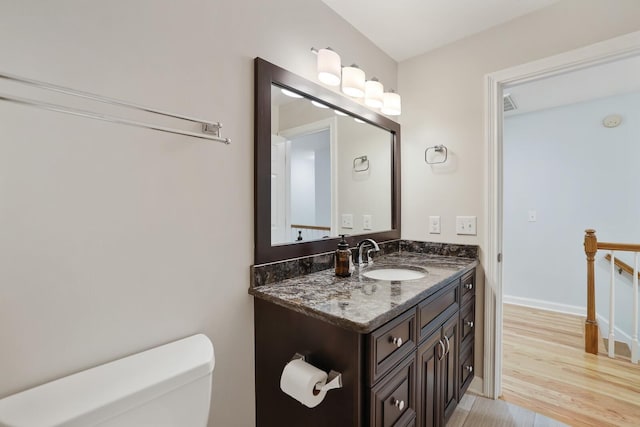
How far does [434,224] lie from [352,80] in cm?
114

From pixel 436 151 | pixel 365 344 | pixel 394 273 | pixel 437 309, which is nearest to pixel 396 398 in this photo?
pixel 365 344

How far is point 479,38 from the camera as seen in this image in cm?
184

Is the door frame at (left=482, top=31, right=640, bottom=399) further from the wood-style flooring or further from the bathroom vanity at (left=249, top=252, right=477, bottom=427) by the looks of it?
the bathroom vanity at (left=249, top=252, right=477, bottom=427)

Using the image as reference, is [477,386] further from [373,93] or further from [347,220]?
[373,93]

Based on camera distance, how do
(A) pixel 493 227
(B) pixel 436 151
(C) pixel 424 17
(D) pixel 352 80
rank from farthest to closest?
(B) pixel 436 151 → (A) pixel 493 227 → (C) pixel 424 17 → (D) pixel 352 80

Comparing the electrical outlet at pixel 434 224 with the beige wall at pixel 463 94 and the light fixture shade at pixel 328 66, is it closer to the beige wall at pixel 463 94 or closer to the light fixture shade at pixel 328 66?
the beige wall at pixel 463 94

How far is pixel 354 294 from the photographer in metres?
1.12

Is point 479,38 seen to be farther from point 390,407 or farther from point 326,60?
point 390,407

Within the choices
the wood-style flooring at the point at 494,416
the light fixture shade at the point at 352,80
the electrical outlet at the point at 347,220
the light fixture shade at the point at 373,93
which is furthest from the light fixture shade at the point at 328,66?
the wood-style flooring at the point at 494,416

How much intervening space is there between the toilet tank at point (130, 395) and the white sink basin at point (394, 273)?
94 cm

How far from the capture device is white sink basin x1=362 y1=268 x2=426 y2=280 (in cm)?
157

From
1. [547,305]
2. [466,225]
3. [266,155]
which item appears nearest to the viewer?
[266,155]

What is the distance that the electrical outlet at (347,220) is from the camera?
1.76 metres

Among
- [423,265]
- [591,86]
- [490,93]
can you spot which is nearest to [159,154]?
[423,265]
